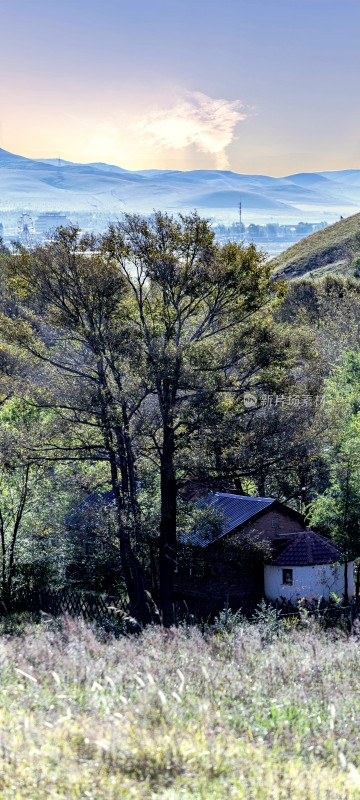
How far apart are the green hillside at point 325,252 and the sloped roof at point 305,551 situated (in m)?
74.3

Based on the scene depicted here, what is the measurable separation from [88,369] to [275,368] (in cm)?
599

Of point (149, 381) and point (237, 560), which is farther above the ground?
point (149, 381)

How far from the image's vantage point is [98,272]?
76.2 ft

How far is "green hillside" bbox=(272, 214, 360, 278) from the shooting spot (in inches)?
4114

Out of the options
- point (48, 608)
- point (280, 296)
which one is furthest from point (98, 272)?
point (48, 608)

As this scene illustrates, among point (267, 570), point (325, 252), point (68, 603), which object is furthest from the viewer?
point (325, 252)

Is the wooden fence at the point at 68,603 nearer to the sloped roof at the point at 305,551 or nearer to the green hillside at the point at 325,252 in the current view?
the sloped roof at the point at 305,551

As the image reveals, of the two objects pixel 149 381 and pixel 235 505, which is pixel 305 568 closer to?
pixel 235 505

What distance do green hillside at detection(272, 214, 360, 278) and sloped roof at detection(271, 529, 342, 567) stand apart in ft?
244

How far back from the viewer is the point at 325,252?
11175 cm

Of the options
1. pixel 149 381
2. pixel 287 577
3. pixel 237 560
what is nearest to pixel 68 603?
pixel 237 560

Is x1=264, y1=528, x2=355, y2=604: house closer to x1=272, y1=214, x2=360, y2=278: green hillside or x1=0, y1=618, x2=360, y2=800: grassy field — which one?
x1=0, y1=618, x2=360, y2=800: grassy field

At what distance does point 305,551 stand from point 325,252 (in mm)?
88088

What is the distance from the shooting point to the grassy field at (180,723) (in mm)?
5777
